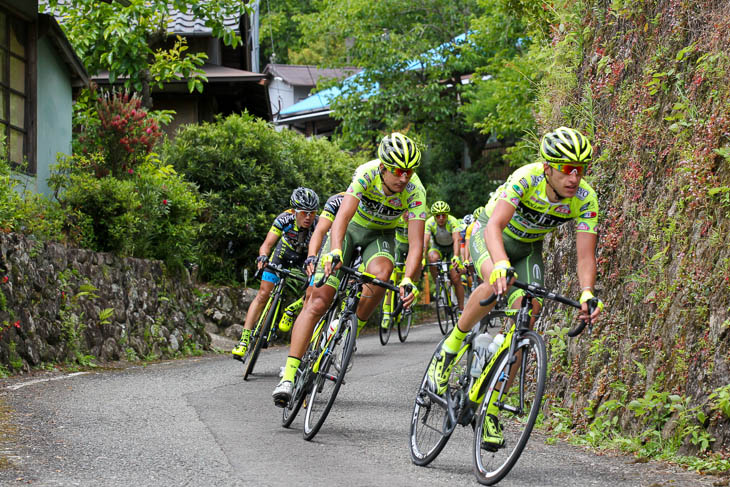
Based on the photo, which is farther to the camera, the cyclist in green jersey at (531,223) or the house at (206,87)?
the house at (206,87)

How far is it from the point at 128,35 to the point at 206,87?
8983mm

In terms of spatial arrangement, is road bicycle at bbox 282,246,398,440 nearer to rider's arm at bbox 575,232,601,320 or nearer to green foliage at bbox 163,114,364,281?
rider's arm at bbox 575,232,601,320

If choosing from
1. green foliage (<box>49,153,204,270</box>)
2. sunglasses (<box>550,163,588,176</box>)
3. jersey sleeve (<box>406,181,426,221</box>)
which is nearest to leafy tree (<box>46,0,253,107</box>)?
green foliage (<box>49,153,204,270</box>)

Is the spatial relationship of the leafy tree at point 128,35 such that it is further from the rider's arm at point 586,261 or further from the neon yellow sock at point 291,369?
the rider's arm at point 586,261

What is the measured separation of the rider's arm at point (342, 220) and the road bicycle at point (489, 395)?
1.44 metres

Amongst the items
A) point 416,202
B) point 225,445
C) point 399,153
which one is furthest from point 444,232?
point 225,445

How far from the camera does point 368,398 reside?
9477 millimetres

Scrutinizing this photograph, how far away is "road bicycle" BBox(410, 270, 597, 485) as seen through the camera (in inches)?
209

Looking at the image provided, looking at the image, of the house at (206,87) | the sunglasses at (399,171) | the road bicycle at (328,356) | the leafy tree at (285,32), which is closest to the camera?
the road bicycle at (328,356)

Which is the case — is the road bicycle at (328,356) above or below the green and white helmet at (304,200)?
below

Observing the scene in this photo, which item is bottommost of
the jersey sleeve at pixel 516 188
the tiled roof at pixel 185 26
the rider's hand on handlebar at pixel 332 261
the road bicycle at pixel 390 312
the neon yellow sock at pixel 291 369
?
the road bicycle at pixel 390 312

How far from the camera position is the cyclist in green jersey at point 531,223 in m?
5.89

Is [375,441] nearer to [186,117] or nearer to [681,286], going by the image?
[681,286]

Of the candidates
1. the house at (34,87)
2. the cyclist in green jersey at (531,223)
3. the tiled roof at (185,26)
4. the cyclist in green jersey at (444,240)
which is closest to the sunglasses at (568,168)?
the cyclist in green jersey at (531,223)
